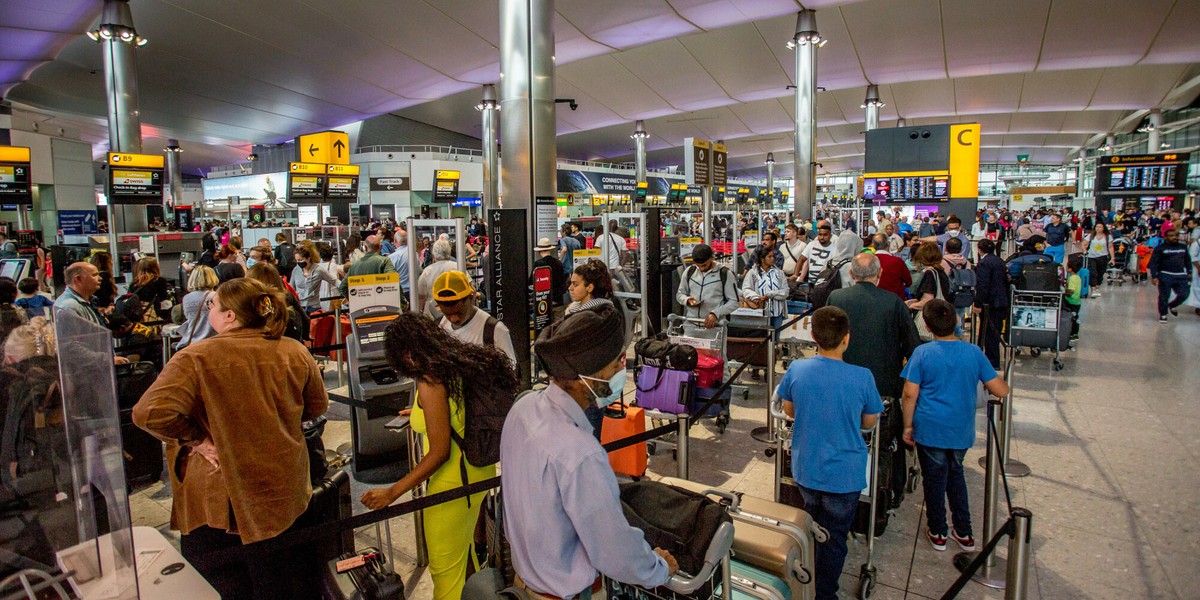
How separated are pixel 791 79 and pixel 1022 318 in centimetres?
1853

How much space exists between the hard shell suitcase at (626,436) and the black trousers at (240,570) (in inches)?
88.8

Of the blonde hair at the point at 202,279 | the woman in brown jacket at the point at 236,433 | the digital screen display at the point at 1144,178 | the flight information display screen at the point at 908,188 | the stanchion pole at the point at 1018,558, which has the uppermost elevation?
the digital screen display at the point at 1144,178

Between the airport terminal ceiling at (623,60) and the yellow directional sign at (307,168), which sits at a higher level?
the airport terminal ceiling at (623,60)

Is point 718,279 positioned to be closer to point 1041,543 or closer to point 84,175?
point 1041,543

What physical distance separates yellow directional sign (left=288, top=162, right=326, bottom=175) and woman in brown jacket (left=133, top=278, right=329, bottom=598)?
14475 millimetres

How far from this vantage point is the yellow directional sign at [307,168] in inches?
603

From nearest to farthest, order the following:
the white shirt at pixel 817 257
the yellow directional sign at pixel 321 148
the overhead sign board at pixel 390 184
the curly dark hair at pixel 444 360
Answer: the curly dark hair at pixel 444 360 < the white shirt at pixel 817 257 < the yellow directional sign at pixel 321 148 < the overhead sign board at pixel 390 184

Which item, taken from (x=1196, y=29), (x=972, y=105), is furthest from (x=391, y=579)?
(x=972, y=105)

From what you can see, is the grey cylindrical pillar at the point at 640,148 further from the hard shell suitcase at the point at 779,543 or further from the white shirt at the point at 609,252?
the hard shell suitcase at the point at 779,543

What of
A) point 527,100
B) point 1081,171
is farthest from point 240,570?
point 1081,171

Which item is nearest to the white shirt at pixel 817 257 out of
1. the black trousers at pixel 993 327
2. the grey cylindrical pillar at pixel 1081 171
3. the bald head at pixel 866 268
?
the black trousers at pixel 993 327

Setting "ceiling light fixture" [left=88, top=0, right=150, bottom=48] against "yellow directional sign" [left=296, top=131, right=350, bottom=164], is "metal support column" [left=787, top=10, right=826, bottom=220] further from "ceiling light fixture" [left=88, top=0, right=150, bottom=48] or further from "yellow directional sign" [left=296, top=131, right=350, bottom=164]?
"ceiling light fixture" [left=88, top=0, right=150, bottom=48]

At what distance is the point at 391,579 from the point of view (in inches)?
92.0

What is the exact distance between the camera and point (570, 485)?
1.56 meters
